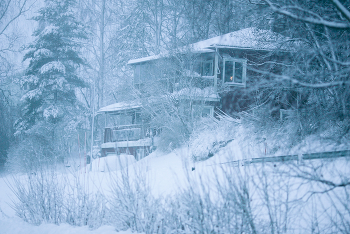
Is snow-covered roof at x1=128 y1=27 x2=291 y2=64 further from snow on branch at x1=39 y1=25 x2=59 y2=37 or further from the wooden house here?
snow on branch at x1=39 y1=25 x2=59 y2=37

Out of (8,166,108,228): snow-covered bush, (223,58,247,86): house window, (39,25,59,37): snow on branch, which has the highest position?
(39,25,59,37): snow on branch

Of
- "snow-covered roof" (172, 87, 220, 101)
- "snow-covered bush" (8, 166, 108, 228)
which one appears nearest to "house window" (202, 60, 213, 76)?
"snow-covered roof" (172, 87, 220, 101)

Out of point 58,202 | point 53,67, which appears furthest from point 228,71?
point 58,202

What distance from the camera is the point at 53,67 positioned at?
76.5ft

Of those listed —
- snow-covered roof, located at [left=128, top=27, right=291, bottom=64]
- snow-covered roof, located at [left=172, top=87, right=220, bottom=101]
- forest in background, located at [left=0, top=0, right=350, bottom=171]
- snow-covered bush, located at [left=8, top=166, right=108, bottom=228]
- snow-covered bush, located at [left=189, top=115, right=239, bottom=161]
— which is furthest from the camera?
forest in background, located at [left=0, top=0, right=350, bottom=171]

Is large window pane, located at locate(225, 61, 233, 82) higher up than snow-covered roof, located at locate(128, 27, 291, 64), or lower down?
lower down

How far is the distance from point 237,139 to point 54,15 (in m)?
19.6

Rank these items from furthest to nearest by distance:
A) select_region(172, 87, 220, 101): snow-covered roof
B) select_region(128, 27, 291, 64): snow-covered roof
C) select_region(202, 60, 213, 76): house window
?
select_region(202, 60, 213, 76): house window, select_region(172, 87, 220, 101): snow-covered roof, select_region(128, 27, 291, 64): snow-covered roof

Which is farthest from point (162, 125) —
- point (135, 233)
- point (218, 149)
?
point (135, 233)

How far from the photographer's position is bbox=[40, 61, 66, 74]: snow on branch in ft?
75.8

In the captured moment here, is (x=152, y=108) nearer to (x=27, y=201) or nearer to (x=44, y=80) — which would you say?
(x=27, y=201)

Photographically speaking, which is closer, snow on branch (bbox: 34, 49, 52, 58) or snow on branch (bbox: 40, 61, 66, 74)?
snow on branch (bbox: 40, 61, 66, 74)

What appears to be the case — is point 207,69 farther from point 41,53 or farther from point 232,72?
point 41,53

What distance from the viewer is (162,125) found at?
1614cm
